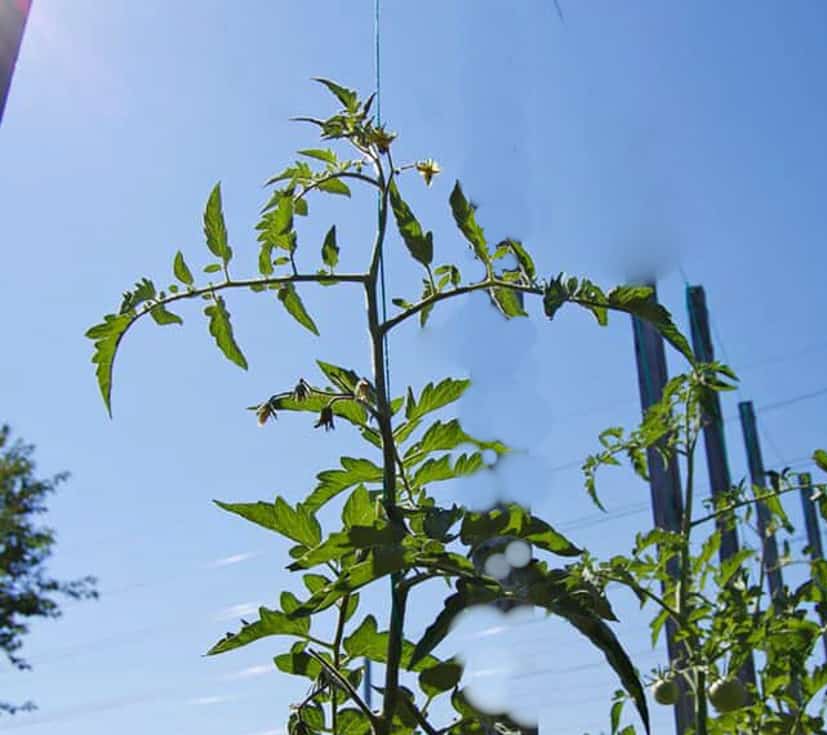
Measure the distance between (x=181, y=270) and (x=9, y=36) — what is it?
0.16 meters

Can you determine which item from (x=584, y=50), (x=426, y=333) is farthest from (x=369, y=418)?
(x=584, y=50)

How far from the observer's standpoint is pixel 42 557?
28.3 feet

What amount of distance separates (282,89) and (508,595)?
0.58 meters

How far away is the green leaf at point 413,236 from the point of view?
570mm

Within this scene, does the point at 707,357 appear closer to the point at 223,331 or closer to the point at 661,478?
the point at 661,478

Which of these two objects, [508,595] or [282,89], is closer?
[508,595]

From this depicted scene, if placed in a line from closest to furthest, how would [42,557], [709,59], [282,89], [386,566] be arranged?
[386,566], [282,89], [709,59], [42,557]

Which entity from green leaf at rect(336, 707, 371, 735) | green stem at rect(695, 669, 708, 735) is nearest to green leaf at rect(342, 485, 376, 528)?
green leaf at rect(336, 707, 371, 735)

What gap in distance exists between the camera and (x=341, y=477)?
55cm

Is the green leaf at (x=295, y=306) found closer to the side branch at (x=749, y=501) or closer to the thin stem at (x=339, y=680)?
the thin stem at (x=339, y=680)

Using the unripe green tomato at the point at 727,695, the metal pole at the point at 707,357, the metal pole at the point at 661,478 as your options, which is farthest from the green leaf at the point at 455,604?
the metal pole at the point at 707,357

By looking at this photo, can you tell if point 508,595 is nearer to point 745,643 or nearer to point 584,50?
point 745,643

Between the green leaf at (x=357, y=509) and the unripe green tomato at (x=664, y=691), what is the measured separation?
761 millimetres

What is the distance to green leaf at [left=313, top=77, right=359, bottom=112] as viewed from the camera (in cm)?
59
